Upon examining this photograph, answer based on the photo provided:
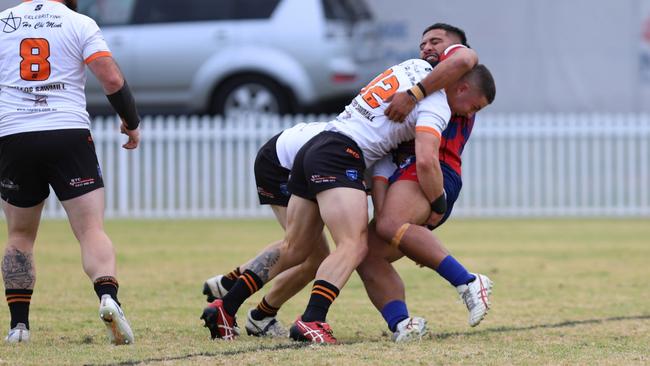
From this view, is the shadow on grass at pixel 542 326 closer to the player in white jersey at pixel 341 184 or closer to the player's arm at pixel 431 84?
the player in white jersey at pixel 341 184

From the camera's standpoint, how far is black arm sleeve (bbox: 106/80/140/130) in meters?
6.52

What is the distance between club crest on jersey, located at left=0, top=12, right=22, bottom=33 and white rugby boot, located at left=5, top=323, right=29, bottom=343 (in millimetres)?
1509

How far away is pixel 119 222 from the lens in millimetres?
15734

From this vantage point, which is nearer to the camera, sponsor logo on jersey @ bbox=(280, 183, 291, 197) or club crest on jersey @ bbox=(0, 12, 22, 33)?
club crest on jersey @ bbox=(0, 12, 22, 33)

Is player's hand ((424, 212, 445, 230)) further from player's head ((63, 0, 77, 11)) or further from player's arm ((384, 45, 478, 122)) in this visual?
player's head ((63, 0, 77, 11))

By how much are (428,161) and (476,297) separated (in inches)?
28.8

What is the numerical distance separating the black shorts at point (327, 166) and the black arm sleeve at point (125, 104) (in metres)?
0.89

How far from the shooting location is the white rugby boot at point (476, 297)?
20.7 feet

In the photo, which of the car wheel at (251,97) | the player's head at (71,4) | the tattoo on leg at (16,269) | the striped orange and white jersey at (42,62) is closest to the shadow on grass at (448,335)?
the tattoo on leg at (16,269)

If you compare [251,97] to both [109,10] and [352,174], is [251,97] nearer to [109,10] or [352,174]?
[109,10]

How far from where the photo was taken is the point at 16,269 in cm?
665

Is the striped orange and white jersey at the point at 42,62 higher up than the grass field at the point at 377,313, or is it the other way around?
the striped orange and white jersey at the point at 42,62

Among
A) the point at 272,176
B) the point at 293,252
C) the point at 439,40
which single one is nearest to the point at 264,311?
the point at 293,252

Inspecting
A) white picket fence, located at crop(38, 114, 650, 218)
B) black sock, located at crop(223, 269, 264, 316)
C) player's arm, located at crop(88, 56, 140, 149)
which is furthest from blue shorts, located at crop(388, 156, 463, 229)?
white picket fence, located at crop(38, 114, 650, 218)
